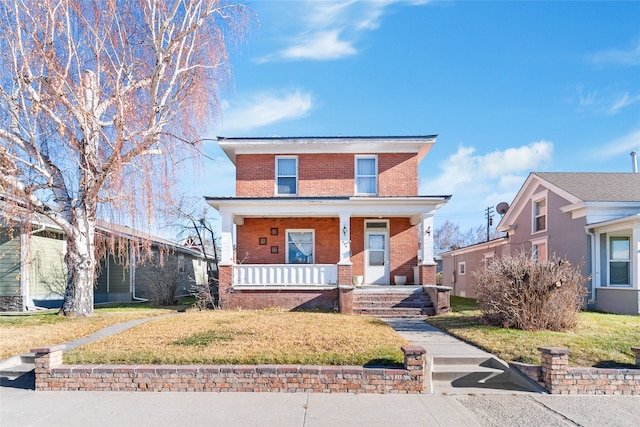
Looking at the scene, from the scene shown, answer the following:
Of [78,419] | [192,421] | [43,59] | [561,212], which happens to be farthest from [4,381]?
[561,212]

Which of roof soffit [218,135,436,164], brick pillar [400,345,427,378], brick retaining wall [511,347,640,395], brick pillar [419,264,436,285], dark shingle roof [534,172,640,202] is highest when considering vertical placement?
roof soffit [218,135,436,164]

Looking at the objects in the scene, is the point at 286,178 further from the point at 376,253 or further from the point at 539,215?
the point at 539,215

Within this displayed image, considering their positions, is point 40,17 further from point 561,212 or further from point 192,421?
point 561,212

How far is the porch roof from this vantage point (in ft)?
47.4

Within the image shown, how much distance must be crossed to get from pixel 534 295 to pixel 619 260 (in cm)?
789

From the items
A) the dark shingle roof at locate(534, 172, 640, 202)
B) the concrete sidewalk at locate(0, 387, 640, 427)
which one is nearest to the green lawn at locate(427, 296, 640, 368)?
the concrete sidewalk at locate(0, 387, 640, 427)

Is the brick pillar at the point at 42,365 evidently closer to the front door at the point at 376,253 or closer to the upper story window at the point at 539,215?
the front door at the point at 376,253

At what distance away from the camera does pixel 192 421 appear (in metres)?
5.02

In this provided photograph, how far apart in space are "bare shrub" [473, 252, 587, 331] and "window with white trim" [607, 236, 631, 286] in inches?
249

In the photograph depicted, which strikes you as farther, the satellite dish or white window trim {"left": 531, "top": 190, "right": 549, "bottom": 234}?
the satellite dish

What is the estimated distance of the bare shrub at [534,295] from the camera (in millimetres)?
8984

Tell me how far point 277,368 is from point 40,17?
10.3 metres

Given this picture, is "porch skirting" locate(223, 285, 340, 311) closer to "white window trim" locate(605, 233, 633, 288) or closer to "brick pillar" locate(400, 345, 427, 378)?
"brick pillar" locate(400, 345, 427, 378)

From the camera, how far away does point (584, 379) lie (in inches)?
238
